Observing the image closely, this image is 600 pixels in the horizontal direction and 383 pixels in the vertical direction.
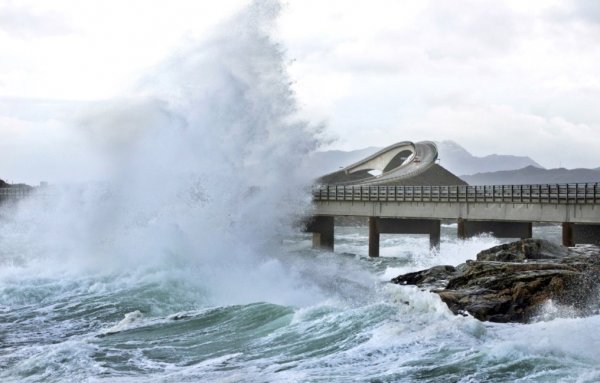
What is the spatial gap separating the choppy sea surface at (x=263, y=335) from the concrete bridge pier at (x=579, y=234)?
542 inches

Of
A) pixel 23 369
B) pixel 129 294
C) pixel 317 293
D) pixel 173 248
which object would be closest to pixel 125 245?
pixel 173 248

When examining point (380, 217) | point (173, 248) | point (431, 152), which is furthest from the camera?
point (431, 152)

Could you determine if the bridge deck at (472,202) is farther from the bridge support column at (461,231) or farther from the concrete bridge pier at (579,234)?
the concrete bridge pier at (579,234)

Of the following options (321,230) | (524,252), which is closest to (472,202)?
(321,230)

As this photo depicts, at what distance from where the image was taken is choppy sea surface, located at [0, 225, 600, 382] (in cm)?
1459

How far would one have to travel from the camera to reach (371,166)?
104 metres

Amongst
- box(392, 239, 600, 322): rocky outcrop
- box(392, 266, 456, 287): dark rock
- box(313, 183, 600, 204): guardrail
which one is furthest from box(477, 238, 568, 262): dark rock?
box(313, 183, 600, 204): guardrail

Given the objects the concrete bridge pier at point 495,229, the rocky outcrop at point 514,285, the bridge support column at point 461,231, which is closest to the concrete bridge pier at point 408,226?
the concrete bridge pier at point 495,229

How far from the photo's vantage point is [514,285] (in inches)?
771

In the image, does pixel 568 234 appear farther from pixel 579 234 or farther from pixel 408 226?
pixel 408 226

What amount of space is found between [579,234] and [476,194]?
6231 millimetres

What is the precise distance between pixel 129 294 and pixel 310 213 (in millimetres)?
25525

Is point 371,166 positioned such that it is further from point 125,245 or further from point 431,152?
point 125,245

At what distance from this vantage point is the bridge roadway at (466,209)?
38.7 metres
